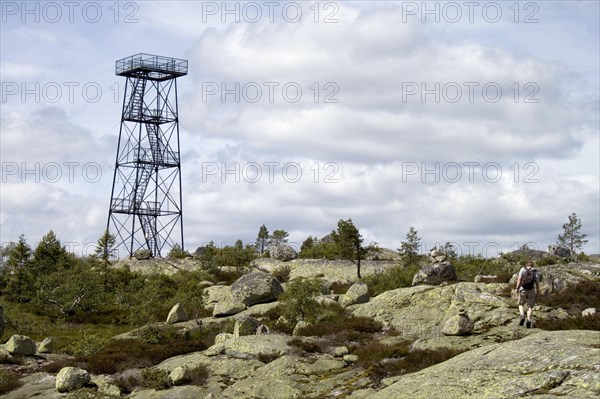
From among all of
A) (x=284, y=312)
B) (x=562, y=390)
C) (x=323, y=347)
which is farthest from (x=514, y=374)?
(x=284, y=312)

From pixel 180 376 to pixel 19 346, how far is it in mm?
11113

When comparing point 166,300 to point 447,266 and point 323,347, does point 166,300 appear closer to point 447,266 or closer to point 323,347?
point 447,266

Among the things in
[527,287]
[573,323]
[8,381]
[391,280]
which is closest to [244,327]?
[8,381]

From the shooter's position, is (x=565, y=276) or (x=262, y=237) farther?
(x=262, y=237)

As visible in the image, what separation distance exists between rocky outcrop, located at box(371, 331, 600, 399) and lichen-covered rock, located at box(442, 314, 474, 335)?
755 cm

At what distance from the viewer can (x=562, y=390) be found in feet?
70.8

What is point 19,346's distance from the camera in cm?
3875

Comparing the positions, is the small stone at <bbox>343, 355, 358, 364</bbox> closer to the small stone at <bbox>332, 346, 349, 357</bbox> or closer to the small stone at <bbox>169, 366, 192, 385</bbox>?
the small stone at <bbox>332, 346, 349, 357</bbox>

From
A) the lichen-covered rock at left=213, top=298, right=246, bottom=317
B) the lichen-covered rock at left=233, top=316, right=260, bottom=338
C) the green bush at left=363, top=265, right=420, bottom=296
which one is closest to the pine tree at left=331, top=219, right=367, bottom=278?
the green bush at left=363, top=265, right=420, bottom=296

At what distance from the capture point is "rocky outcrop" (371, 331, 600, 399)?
71.8ft

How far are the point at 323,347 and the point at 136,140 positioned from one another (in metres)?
48.6

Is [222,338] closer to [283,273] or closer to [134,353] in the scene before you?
[134,353]

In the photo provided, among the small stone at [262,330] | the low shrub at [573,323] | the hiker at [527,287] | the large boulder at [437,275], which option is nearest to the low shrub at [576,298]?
the low shrub at [573,323]

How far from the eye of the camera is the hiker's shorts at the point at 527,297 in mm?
32469
